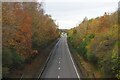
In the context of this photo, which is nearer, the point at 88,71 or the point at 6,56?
the point at 6,56

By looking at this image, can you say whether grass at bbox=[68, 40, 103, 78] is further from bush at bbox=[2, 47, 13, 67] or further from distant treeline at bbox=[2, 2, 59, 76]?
bush at bbox=[2, 47, 13, 67]

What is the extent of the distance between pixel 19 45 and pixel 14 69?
5021 millimetres

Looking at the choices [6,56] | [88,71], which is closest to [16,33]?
[6,56]

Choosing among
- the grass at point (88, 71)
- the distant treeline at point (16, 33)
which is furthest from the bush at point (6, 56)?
the grass at point (88, 71)

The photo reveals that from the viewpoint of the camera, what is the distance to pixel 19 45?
4047 cm

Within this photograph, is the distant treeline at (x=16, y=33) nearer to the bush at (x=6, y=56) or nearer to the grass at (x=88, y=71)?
the bush at (x=6, y=56)

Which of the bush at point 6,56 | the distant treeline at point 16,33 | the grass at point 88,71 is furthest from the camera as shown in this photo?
the grass at point 88,71

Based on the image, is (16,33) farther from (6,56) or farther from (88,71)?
(88,71)

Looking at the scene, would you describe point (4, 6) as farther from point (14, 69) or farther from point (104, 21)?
point (104, 21)

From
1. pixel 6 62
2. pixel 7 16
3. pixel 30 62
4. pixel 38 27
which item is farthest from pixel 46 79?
pixel 38 27

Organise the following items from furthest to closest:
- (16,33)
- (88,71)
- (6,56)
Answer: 1. (88,71)
2. (16,33)
3. (6,56)

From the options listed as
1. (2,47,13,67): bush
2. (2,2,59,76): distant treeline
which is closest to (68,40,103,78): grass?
(2,2,59,76): distant treeline

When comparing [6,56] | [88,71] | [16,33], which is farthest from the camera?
[88,71]

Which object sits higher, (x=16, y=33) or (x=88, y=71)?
(x=16, y=33)
